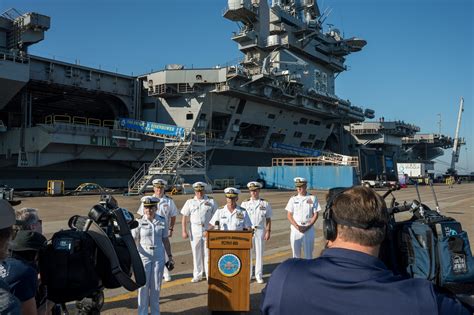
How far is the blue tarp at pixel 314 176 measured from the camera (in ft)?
122

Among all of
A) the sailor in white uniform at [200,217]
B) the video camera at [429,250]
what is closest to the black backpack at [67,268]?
the video camera at [429,250]

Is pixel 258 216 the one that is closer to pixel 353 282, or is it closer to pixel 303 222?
pixel 303 222

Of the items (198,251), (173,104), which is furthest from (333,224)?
(173,104)

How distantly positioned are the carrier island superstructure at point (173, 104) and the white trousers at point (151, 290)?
2562 centimetres

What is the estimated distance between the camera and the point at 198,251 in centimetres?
740

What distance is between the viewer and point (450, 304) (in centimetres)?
160

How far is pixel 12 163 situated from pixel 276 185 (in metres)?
24.3

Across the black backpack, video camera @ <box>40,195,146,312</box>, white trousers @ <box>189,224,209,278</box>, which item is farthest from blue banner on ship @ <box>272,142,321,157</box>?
the black backpack

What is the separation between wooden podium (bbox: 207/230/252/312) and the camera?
525 centimetres

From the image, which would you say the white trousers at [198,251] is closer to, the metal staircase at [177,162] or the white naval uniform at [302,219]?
the white naval uniform at [302,219]

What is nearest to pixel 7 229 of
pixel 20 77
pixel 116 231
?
pixel 116 231

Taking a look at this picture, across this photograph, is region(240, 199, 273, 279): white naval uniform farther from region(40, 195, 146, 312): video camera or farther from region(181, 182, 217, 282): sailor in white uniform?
region(40, 195, 146, 312): video camera

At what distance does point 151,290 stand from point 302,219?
3680mm

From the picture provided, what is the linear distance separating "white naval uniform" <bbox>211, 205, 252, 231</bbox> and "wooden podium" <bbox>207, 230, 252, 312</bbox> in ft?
4.94
